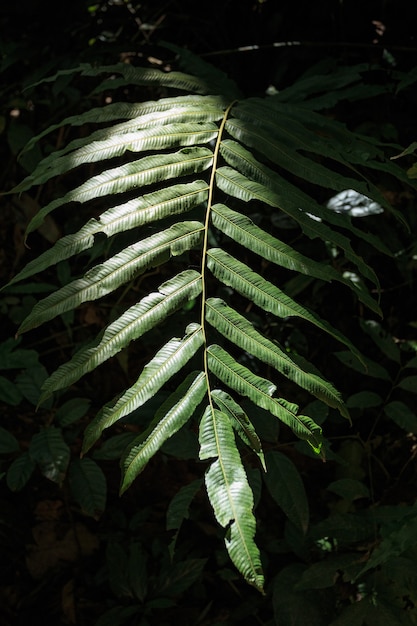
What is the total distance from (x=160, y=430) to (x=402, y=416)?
0.77 metres

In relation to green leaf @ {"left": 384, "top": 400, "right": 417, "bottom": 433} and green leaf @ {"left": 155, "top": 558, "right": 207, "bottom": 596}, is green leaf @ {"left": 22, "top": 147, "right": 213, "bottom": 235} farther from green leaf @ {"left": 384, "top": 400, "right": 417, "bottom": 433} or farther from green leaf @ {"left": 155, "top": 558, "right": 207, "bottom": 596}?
green leaf @ {"left": 155, "top": 558, "right": 207, "bottom": 596}

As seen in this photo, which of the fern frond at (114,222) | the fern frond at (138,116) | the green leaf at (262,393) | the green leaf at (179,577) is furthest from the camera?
the green leaf at (179,577)

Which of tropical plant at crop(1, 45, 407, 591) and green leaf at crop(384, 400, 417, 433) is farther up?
tropical plant at crop(1, 45, 407, 591)

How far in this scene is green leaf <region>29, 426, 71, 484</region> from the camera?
1.40m

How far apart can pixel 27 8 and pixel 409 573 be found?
1.72 m

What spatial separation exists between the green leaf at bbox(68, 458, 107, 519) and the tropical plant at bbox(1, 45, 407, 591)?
0.38m

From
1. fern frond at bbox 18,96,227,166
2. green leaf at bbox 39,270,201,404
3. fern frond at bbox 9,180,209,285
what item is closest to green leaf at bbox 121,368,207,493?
green leaf at bbox 39,270,201,404

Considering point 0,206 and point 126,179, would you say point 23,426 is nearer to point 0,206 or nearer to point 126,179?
point 0,206

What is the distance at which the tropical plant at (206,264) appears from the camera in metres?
0.91

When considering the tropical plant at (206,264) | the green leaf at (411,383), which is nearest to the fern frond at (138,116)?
the tropical plant at (206,264)

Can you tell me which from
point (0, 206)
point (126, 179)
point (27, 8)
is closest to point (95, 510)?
point (126, 179)

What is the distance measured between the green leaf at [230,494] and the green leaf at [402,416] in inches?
27.2

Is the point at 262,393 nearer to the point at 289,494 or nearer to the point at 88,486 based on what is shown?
the point at 289,494

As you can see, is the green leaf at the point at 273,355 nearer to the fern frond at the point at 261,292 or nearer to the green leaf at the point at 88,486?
the fern frond at the point at 261,292
